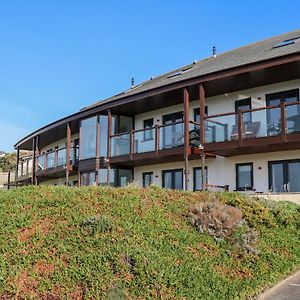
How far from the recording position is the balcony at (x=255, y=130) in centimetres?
1527

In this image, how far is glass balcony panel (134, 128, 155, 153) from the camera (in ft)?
64.7

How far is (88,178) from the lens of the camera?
23.5m

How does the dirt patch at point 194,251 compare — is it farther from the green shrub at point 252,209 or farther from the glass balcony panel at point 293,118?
the glass balcony panel at point 293,118

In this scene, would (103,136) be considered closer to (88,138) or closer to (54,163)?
(88,138)

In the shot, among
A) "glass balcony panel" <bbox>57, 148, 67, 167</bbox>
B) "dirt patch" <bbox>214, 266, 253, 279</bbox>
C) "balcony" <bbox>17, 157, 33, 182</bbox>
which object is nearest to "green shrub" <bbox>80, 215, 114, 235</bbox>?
"dirt patch" <bbox>214, 266, 253, 279</bbox>

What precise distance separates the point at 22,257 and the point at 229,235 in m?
4.57

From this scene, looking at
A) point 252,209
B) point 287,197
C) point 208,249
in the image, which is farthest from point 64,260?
point 287,197

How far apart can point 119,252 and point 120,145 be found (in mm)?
13979

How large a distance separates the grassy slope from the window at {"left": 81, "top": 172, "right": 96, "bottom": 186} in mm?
12193

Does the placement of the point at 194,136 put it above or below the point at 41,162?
above

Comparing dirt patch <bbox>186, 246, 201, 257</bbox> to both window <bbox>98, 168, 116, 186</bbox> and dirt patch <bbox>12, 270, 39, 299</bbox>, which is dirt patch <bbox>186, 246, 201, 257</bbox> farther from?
window <bbox>98, 168, 116, 186</bbox>

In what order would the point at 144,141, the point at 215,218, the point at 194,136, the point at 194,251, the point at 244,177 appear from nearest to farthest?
the point at 194,251 → the point at 215,218 → the point at 194,136 → the point at 244,177 → the point at 144,141

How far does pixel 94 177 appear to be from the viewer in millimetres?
22906

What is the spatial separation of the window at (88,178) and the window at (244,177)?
7.71m
